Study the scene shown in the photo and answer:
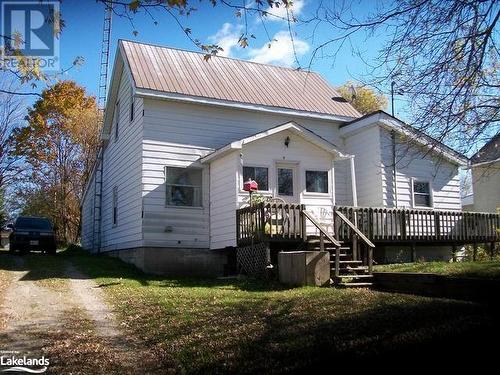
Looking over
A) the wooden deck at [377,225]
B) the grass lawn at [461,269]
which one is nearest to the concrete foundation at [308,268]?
the wooden deck at [377,225]

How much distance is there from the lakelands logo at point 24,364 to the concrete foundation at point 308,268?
659cm

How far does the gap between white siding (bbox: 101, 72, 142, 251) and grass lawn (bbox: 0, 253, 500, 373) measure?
264 inches

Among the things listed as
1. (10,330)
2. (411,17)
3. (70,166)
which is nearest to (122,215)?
(10,330)

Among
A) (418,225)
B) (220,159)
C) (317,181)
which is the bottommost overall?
(418,225)

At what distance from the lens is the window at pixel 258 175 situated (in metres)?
16.5

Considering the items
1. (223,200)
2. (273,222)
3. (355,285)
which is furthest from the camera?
(223,200)

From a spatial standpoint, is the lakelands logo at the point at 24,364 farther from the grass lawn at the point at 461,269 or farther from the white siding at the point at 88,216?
the white siding at the point at 88,216

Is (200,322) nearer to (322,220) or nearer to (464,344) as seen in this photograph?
(464,344)

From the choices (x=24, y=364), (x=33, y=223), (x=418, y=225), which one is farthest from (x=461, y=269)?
(x=33, y=223)

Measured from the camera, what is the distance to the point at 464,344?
6.28m

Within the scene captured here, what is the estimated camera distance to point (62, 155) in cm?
4000

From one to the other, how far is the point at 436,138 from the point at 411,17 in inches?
70.6

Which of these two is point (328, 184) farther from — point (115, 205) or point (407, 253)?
point (115, 205)

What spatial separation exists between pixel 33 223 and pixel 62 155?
18330 mm
